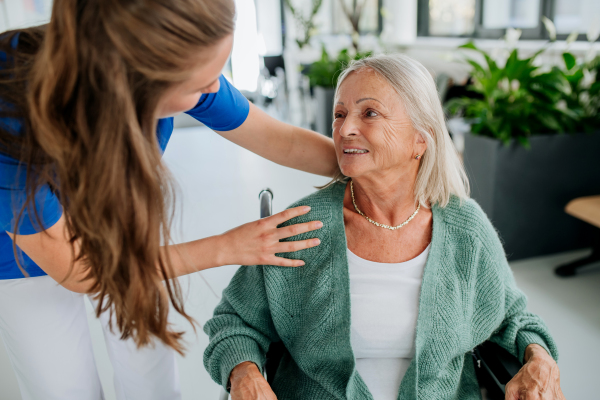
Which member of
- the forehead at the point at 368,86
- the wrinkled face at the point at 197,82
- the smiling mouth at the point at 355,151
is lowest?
the smiling mouth at the point at 355,151

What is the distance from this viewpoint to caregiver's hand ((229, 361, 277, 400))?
1087 millimetres

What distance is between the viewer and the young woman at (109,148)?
706 millimetres

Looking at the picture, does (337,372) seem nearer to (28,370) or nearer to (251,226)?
(251,226)

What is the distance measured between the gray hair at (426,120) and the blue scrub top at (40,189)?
31cm

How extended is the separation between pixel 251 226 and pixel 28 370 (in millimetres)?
696

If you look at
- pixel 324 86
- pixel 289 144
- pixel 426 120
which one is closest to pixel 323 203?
pixel 289 144

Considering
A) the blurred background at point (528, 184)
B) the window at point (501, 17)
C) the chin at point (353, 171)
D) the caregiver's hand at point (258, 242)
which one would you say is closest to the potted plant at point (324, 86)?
the blurred background at point (528, 184)

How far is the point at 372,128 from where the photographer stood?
1201 millimetres

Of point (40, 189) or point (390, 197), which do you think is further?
point (390, 197)

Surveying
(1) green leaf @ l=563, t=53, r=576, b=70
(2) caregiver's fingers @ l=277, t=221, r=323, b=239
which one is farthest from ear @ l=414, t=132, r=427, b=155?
(1) green leaf @ l=563, t=53, r=576, b=70

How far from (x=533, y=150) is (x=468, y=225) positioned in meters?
1.88

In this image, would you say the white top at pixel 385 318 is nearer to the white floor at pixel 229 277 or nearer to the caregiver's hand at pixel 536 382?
the caregiver's hand at pixel 536 382

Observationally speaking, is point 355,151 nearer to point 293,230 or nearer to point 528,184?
point 293,230

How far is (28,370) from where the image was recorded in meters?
1.22
